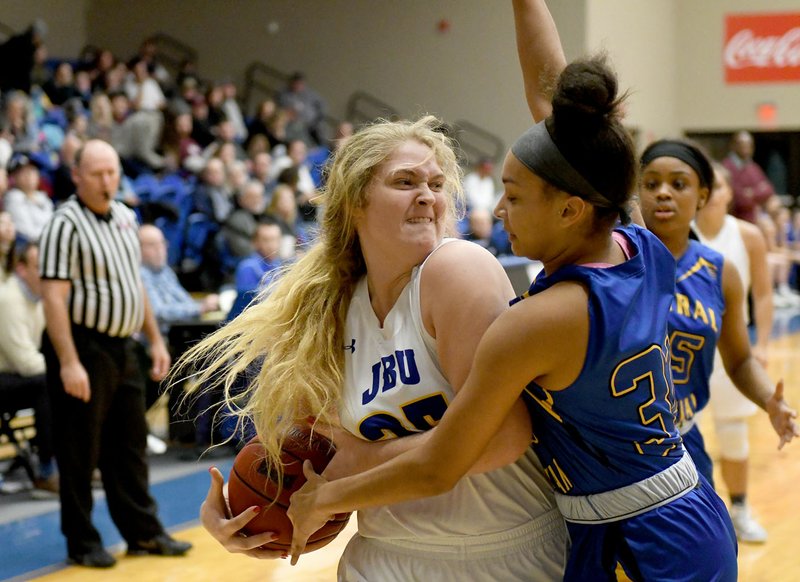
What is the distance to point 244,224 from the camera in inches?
412

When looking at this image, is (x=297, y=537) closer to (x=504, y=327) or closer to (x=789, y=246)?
(x=504, y=327)

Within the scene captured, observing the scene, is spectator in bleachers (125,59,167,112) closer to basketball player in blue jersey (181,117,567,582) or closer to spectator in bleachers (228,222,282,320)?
spectator in bleachers (228,222,282,320)

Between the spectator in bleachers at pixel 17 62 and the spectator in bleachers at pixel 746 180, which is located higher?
the spectator in bleachers at pixel 17 62

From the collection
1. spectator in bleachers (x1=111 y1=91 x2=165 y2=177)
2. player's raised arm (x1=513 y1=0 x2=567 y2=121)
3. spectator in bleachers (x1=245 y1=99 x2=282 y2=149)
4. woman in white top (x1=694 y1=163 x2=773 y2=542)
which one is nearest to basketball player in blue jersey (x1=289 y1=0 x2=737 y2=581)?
player's raised arm (x1=513 y1=0 x2=567 y2=121)

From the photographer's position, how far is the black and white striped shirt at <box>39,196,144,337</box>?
5.07 metres

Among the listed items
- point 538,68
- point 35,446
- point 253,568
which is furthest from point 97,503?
point 538,68

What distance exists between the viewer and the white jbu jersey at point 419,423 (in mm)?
2125

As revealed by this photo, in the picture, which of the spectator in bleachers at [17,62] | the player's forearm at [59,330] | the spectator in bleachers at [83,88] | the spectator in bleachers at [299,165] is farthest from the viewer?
the spectator in bleachers at [83,88]

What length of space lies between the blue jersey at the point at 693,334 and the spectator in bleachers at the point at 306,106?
496 inches

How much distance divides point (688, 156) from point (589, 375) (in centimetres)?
184

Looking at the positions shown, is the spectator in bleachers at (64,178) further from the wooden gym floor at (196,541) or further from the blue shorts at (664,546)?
the blue shorts at (664,546)

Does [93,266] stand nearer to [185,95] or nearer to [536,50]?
[536,50]

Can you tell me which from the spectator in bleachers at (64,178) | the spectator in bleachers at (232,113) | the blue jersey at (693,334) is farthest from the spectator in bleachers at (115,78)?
the blue jersey at (693,334)

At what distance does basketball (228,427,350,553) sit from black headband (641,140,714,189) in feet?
5.63
